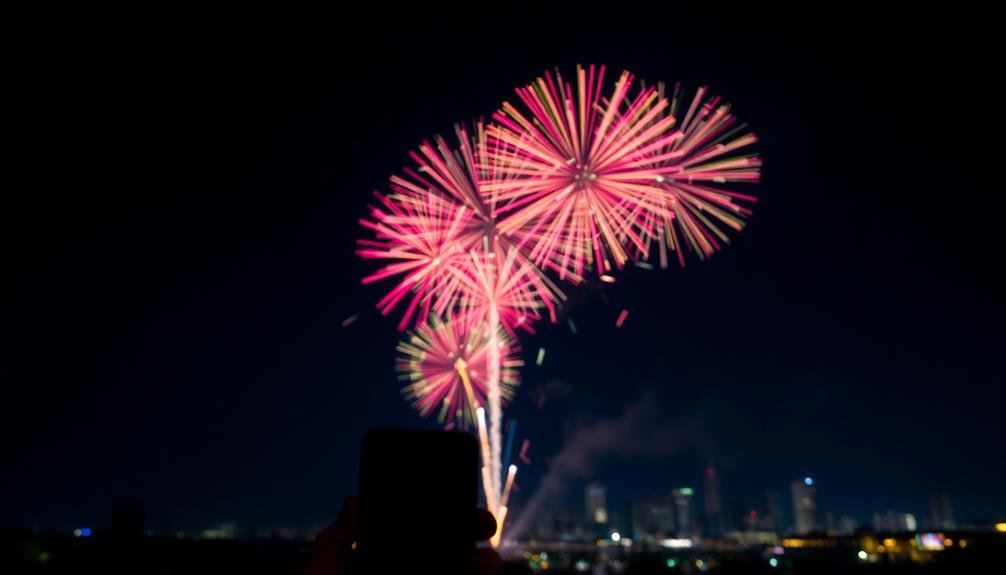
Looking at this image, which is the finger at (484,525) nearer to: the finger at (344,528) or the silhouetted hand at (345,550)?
the silhouetted hand at (345,550)

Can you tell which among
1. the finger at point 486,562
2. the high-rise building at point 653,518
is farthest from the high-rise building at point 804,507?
the finger at point 486,562

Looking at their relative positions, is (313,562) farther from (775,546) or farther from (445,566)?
(775,546)

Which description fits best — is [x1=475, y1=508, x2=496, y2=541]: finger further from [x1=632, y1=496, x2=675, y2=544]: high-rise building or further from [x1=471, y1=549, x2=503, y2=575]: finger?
[x1=632, y1=496, x2=675, y2=544]: high-rise building

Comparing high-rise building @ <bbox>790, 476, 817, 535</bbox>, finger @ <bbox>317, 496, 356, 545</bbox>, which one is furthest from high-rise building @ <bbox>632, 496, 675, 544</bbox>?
finger @ <bbox>317, 496, 356, 545</bbox>

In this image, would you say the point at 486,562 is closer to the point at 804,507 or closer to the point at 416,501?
the point at 416,501

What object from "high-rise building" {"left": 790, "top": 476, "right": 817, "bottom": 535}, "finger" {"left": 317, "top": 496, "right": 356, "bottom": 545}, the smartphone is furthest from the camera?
"high-rise building" {"left": 790, "top": 476, "right": 817, "bottom": 535}

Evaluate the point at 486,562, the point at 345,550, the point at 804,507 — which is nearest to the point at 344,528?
the point at 345,550
